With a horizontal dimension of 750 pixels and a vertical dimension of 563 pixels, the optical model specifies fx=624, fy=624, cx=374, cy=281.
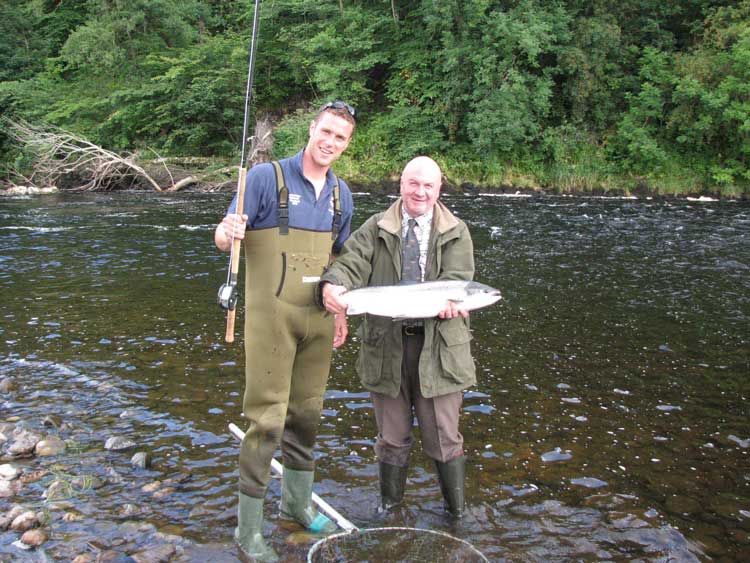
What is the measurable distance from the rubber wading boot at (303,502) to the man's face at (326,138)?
203 cm

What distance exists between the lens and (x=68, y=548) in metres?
3.90

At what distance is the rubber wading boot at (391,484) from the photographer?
167 inches

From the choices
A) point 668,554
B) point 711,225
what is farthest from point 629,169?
point 668,554

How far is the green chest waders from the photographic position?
11.9 ft

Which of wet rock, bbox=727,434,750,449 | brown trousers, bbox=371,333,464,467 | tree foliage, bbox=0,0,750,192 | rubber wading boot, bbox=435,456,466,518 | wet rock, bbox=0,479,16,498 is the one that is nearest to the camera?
brown trousers, bbox=371,333,464,467

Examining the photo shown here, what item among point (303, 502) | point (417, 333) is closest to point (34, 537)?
point (303, 502)

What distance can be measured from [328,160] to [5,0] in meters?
49.8

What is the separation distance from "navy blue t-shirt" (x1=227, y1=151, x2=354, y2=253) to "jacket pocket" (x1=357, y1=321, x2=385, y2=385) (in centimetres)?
72

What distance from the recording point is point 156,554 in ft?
12.6

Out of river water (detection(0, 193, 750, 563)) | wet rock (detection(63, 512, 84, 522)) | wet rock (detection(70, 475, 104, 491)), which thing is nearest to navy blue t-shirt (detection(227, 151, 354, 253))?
river water (detection(0, 193, 750, 563))

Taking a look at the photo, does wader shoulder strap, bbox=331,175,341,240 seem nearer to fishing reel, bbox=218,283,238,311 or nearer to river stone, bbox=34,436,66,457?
fishing reel, bbox=218,283,238,311

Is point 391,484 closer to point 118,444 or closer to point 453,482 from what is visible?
point 453,482

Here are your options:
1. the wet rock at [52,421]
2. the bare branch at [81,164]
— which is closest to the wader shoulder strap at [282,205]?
the wet rock at [52,421]

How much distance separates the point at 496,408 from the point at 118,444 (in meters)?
3.60
